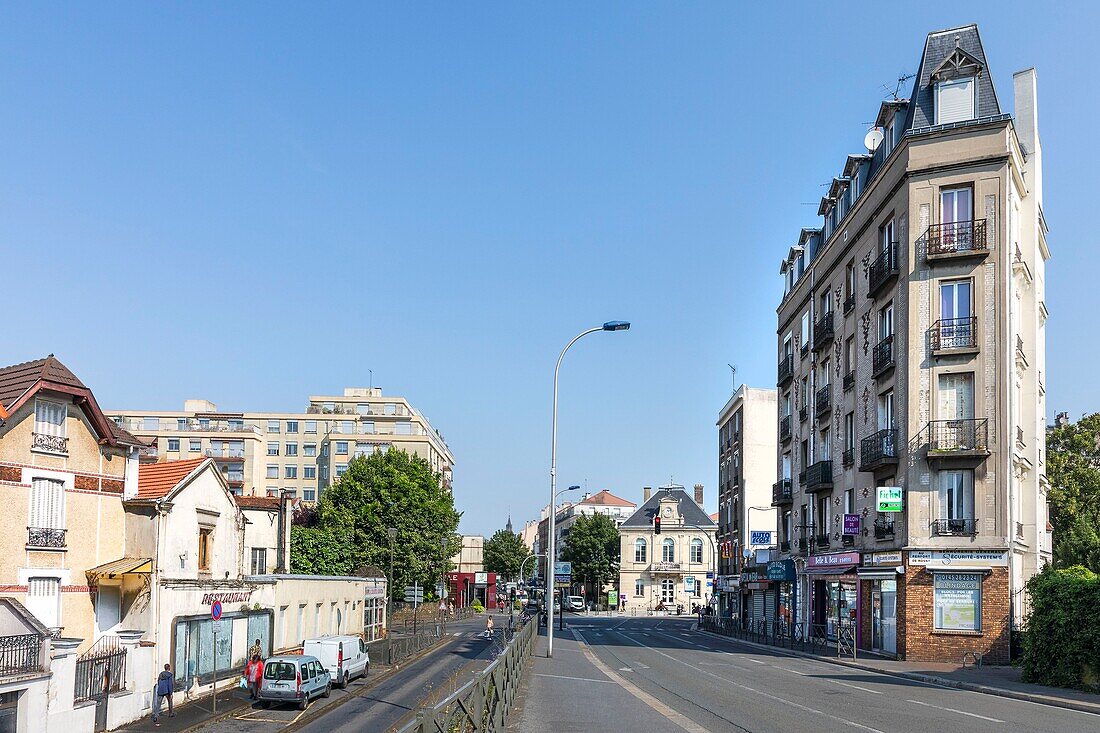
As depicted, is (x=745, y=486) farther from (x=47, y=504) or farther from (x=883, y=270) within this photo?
(x=47, y=504)

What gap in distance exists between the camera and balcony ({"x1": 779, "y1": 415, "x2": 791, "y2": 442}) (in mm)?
64425

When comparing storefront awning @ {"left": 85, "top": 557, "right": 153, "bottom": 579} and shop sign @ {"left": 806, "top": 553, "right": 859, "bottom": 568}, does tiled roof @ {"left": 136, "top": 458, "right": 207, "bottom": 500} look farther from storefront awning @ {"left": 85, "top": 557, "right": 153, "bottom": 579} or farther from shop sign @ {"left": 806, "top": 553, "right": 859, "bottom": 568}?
shop sign @ {"left": 806, "top": 553, "right": 859, "bottom": 568}

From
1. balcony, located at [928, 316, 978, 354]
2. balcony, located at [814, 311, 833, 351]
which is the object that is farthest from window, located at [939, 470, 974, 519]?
balcony, located at [814, 311, 833, 351]

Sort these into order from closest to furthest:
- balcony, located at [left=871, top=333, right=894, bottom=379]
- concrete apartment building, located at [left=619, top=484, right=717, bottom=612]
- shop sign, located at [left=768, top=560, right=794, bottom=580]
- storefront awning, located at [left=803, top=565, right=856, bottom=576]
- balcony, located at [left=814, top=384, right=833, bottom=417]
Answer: balcony, located at [left=871, top=333, right=894, bottom=379] → storefront awning, located at [left=803, top=565, right=856, bottom=576] → balcony, located at [left=814, top=384, right=833, bottom=417] → shop sign, located at [left=768, top=560, right=794, bottom=580] → concrete apartment building, located at [left=619, top=484, right=717, bottom=612]

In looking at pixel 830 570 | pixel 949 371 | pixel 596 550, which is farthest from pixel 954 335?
pixel 596 550

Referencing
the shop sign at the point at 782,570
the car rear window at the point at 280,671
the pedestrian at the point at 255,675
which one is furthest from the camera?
the shop sign at the point at 782,570

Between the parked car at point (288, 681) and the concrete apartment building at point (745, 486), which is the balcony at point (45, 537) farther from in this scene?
the concrete apartment building at point (745, 486)

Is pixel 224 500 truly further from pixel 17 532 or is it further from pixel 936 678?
pixel 936 678

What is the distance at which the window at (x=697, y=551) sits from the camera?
11956cm

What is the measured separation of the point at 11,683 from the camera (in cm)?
2117

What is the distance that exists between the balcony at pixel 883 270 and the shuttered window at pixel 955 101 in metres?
5.54

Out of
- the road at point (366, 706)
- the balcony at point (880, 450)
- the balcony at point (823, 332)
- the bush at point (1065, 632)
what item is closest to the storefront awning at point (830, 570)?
the balcony at point (880, 450)

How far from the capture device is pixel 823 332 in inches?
2160

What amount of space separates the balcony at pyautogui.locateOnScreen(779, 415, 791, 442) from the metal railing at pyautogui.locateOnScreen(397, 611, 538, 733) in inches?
1827
